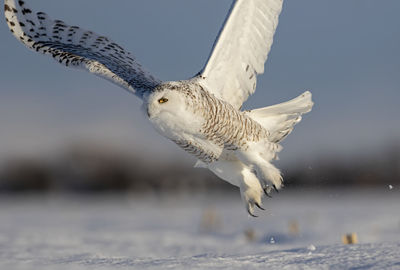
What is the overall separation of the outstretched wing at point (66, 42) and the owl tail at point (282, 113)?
4.65ft

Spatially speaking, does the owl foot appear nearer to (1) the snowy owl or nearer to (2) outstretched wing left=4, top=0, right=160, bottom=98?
(1) the snowy owl

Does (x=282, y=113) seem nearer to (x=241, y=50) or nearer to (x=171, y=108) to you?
(x=241, y=50)

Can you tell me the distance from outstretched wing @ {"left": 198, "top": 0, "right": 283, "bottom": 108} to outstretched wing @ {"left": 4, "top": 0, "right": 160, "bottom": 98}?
78 centimetres

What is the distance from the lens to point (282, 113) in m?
6.46

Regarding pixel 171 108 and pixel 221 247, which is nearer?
pixel 171 108

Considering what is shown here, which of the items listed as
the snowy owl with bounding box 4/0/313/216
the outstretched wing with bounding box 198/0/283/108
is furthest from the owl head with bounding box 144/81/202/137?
the outstretched wing with bounding box 198/0/283/108

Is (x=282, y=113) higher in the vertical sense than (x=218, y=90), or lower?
lower

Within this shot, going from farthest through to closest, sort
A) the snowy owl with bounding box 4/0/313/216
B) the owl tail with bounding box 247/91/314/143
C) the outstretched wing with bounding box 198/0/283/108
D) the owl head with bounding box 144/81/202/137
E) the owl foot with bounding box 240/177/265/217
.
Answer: the owl tail with bounding box 247/91/314/143 → the owl foot with bounding box 240/177/265/217 → the outstretched wing with bounding box 198/0/283/108 → the snowy owl with bounding box 4/0/313/216 → the owl head with bounding box 144/81/202/137

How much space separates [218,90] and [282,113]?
2.87ft

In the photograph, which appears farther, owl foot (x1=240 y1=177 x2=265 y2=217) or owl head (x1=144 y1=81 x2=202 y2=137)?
owl foot (x1=240 y1=177 x2=265 y2=217)

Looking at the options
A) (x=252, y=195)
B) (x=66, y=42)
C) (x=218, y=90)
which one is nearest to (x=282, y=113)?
(x=218, y=90)

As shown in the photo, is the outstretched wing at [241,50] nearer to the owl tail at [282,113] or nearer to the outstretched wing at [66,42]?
the owl tail at [282,113]

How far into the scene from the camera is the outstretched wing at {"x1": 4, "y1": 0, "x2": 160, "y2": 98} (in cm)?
617

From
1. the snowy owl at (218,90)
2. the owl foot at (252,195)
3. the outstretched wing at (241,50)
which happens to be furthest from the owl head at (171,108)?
the owl foot at (252,195)
